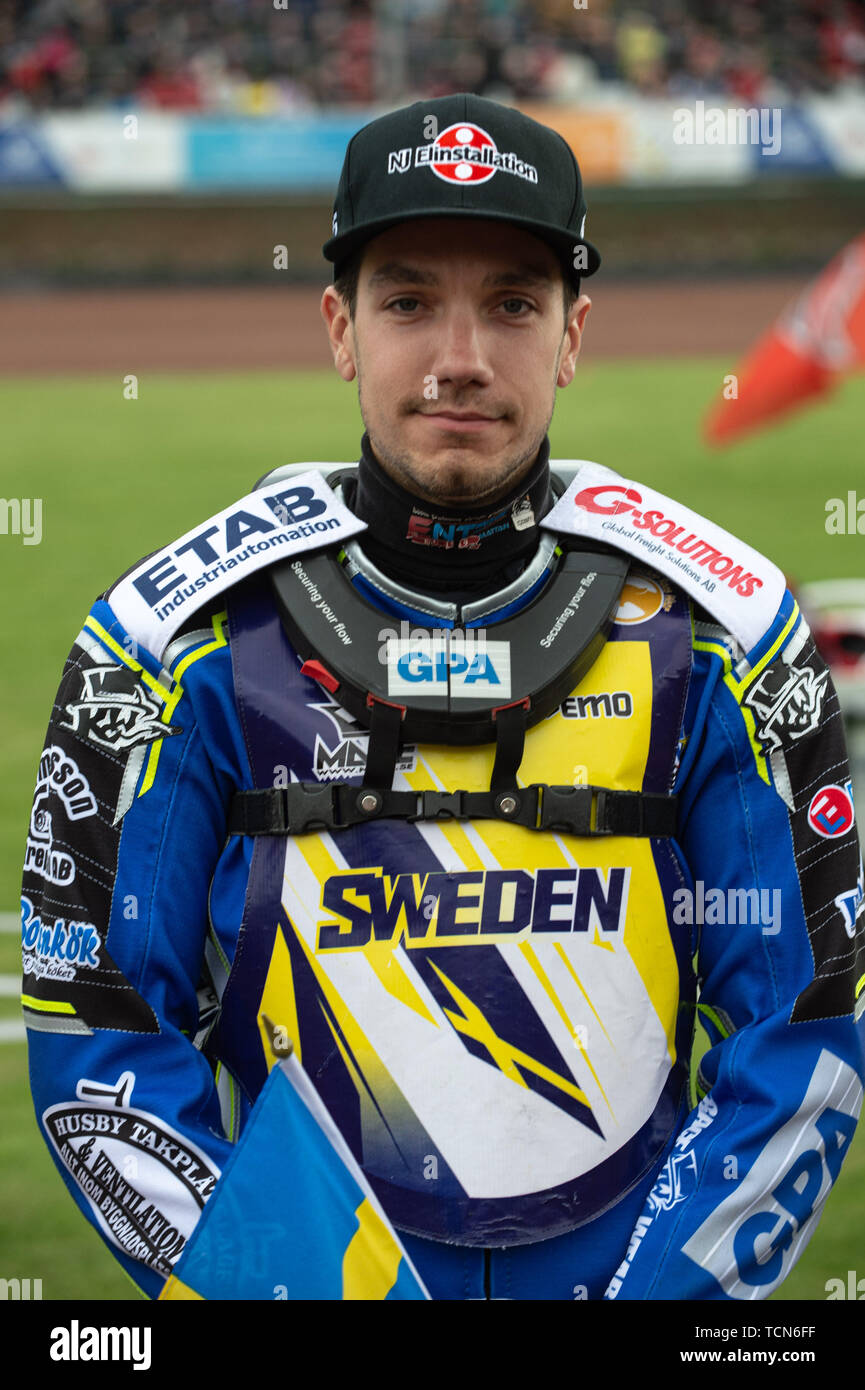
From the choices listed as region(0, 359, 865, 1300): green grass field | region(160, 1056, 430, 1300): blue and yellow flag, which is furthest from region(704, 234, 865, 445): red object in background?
region(160, 1056, 430, 1300): blue and yellow flag

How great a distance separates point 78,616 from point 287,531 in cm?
752

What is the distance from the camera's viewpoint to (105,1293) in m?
3.73

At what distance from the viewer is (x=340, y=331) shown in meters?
2.18

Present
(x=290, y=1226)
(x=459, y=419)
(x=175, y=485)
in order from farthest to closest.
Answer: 1. (x=175, y=485)
2. (x=459, y=419)
3. (x=290, y=1226)

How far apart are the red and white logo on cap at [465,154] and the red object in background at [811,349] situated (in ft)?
23.6

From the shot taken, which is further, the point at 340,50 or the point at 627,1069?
the point at 340,50

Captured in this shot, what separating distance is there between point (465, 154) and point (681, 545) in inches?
21.1

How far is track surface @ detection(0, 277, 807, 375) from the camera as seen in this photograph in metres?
21.4

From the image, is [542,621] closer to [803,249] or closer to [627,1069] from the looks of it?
[627,1069]

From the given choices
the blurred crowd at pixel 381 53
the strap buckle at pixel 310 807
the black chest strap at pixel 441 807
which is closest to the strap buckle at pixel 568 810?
the black chest strap at pixel 441 807

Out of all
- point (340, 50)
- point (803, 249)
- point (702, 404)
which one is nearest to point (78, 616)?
point (702, 404)

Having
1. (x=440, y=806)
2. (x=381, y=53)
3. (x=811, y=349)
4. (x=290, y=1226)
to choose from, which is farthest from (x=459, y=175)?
(x=381, y=53)

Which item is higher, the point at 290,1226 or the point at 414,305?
the point at 414,305

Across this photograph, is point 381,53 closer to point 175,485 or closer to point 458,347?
point 175,485
